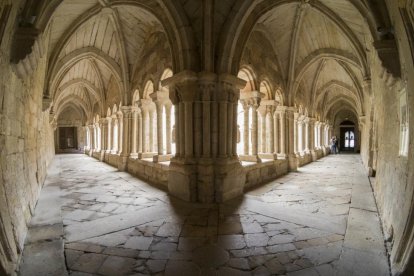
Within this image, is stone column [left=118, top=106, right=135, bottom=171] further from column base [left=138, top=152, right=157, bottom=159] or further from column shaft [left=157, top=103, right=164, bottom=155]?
column shaft [left=157, top=103, right=164, bottom=155]

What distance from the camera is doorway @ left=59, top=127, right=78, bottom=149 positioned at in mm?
21656

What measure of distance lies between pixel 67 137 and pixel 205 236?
22274 mm

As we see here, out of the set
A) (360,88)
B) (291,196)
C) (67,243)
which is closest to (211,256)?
(67,243)

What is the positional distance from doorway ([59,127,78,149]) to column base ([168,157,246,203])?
19995 mm

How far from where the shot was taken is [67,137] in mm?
21797

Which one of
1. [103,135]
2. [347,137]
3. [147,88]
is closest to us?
[147,88]

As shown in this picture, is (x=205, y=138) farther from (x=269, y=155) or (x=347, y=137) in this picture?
(x=347, y=137)

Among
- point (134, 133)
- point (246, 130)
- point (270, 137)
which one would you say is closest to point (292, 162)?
point (270, 137)

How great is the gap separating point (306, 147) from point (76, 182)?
9237 millimetres

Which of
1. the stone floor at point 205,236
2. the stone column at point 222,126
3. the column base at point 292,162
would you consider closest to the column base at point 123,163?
the stone floor at point 205,236

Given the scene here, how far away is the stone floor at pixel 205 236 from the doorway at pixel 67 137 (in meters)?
18.9

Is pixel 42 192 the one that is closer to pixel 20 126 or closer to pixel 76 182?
pixel 76 182

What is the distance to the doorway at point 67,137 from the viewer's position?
71.1 feet

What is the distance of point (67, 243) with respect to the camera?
270cm
